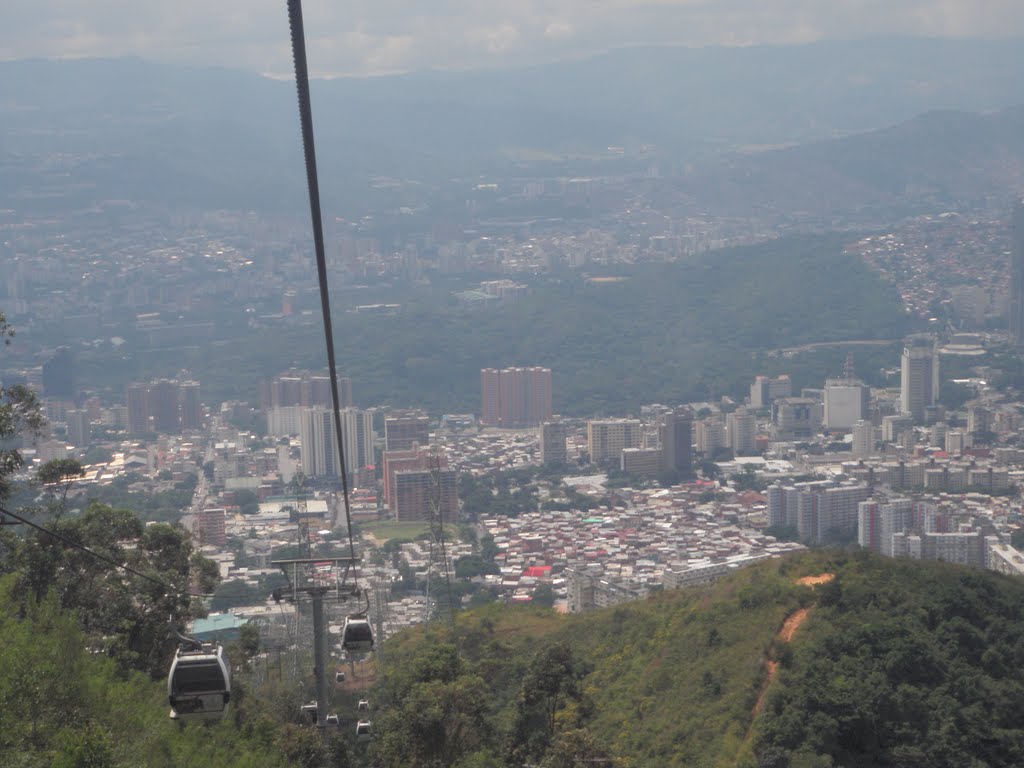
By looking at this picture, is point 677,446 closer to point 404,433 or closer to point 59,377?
point 404,433

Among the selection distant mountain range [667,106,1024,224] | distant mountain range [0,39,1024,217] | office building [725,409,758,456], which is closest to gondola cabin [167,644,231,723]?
office building [725,409,758,456]

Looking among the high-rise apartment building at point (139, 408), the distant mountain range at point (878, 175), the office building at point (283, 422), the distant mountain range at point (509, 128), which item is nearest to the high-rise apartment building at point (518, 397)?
the office building at point (283, 422)

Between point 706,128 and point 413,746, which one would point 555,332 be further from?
point 706,128

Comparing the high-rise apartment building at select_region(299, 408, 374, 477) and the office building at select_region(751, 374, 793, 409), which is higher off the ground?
the high-rise apartment building at select_region(299, 408, 374, 477)

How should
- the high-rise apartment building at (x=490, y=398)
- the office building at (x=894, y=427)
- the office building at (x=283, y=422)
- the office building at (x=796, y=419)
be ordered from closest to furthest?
the office building at (x=894, y=427) → the office building at (x=283, y=422) → the office building at (x=796, y=419) → the high-rise apartment building at (x=490, y=398)

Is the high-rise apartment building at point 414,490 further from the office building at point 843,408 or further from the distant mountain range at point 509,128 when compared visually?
the distant mountain range at point 509,128

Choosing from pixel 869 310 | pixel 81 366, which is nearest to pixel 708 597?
pixel 81 366

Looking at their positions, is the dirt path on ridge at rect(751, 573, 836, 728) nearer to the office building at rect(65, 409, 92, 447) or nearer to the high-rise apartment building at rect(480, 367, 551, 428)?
the office building at rect(65, 409, 92, 447)
